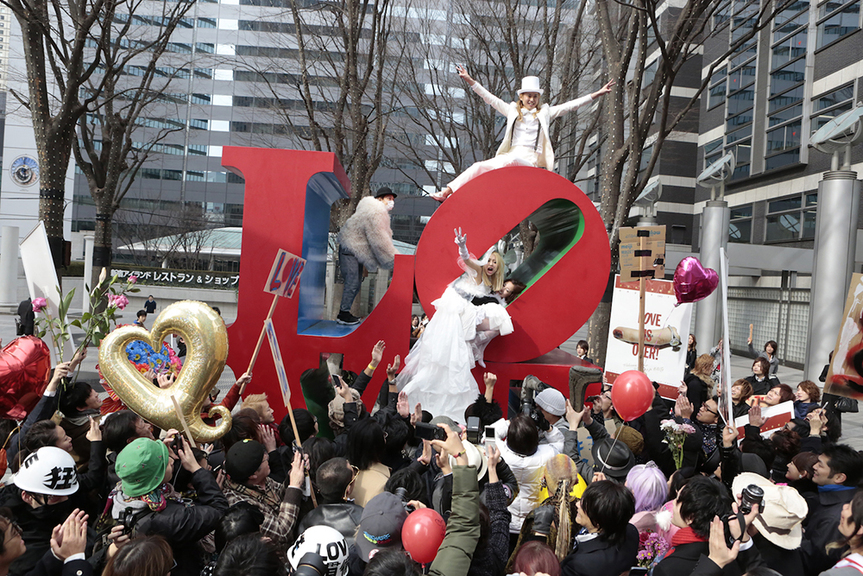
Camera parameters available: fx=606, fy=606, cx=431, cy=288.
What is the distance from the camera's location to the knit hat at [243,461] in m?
3.12

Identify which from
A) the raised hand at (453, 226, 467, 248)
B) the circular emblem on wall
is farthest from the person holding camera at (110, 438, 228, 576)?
the circular emblem on wall

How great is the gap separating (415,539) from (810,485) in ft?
8.82

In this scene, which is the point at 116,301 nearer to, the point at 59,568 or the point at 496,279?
the point at 59,568

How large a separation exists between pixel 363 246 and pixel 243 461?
4300 millimetres

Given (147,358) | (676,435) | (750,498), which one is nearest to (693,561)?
(750,498)

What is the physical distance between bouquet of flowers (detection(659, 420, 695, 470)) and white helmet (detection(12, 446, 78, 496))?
3622 mm

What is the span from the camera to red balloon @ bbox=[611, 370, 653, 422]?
4160 mm

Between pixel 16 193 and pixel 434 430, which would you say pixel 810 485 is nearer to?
pixel 434 430

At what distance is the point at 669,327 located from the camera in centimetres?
752

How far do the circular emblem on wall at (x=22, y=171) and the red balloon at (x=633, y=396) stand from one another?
41098 mm

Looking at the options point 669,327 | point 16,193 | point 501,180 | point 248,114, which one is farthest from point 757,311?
point 16,193

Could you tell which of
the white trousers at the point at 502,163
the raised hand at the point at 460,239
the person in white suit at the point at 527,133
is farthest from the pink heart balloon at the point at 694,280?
the raised hand at the point at 460,239

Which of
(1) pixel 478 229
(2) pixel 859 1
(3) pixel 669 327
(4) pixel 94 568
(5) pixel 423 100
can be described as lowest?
(4) pixel 94 568

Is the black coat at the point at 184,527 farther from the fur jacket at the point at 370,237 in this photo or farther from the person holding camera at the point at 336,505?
the fur jacket at the point at 370,237
